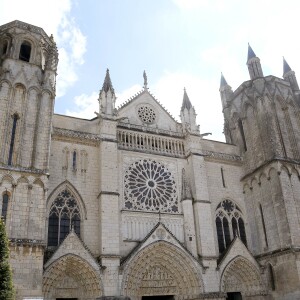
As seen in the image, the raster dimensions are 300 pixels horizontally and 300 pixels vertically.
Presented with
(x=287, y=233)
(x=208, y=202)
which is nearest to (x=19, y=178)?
(x=208, y=202)

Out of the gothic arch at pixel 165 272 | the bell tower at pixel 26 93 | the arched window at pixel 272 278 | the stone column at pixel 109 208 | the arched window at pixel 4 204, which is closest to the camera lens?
the arched window at pixel 4 204

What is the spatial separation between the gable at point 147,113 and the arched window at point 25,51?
6245 mm

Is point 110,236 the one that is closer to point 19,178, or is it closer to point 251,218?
point 19,178

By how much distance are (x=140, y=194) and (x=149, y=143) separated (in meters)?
3.50

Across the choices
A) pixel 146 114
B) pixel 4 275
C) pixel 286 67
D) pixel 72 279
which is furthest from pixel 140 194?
pixel 286 67

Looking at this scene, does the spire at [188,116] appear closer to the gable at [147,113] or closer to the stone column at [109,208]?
the gable at [147,113]

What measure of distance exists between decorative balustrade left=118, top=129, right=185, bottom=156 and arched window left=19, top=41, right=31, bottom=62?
6814mm

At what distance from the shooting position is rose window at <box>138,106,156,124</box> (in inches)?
933

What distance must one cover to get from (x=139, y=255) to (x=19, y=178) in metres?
7.05

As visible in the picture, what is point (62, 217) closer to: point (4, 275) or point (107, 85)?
point (4, 275)

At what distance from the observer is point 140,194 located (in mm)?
21188

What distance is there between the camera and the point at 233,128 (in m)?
27.1

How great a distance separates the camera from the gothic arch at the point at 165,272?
1894cm

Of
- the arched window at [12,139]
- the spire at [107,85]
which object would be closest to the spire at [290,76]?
the spire at [107,85]
